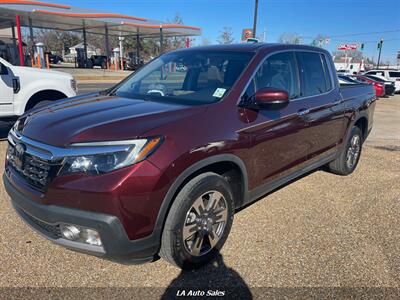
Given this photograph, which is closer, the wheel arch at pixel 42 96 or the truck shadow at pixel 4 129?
the wheel arch at pixel 42 96

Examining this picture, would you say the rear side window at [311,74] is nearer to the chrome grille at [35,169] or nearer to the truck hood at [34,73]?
the chrome grille at [35,169]

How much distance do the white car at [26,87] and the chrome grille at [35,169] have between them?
4454 millimetres

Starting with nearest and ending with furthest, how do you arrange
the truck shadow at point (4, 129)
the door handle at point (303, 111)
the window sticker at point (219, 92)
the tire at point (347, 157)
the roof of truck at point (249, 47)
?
the window sticker at point (219, 92)
the roof of truck at point (249, 47)
the door handle at point (303, 111)
the tire at point (347, 157)
the truck shadow at point (4, 129)

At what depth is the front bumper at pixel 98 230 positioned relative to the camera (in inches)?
85.7

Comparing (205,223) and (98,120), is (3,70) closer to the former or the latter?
(98,120)

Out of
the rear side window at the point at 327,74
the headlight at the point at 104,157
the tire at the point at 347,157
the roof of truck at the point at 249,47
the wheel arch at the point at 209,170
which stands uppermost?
the roof of truck at the point at 249,47

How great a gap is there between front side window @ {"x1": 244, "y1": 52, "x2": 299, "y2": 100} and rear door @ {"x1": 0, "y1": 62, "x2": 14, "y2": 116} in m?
5.30

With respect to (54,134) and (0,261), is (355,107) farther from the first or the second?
(0,261)

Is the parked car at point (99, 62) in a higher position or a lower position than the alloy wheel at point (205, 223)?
higher

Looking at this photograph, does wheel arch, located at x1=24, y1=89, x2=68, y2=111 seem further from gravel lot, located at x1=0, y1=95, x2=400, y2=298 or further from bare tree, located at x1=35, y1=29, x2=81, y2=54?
bare tree, located at x1=35, y1=29, x2=81, y2=54

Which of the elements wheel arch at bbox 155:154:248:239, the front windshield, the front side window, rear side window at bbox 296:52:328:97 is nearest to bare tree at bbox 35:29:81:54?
the front windshield

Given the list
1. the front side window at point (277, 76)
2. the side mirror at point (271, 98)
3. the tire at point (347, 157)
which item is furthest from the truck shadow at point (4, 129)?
the tire at point (347, 157)

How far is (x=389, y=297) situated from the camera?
2.56 meters

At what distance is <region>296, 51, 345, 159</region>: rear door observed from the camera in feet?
12.7
